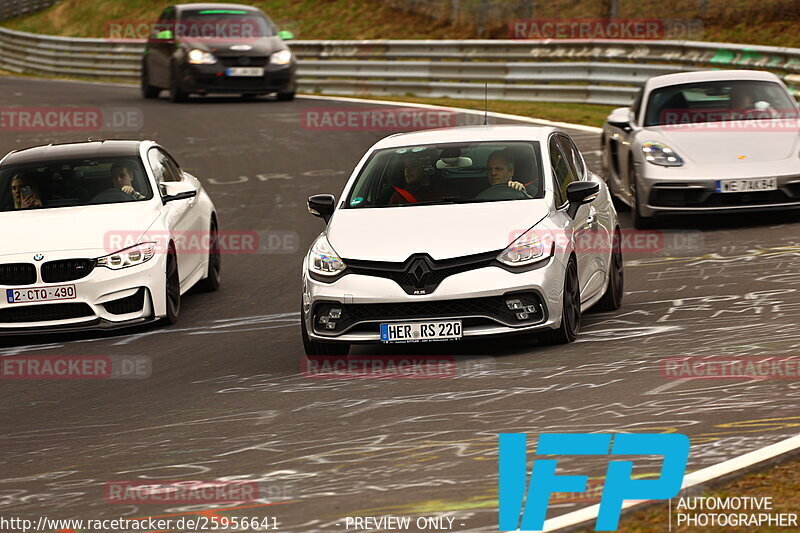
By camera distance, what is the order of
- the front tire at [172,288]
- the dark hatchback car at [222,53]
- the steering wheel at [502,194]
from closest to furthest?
the steering wheel at [502,194], the front tire at [172,288], the dark hatchback car at [222,53]

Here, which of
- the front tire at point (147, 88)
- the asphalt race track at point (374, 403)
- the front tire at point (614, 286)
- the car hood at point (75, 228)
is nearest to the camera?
the asphalt race track at point (374, 403)

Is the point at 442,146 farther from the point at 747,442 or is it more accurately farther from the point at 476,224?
the point at 747,442

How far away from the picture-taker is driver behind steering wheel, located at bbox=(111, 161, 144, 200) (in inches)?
488

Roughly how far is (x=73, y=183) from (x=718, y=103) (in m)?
6.98

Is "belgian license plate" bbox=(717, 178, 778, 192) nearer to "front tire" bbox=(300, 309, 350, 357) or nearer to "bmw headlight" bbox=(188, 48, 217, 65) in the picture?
"front tire" bbox=(300, 309, 350, 357)

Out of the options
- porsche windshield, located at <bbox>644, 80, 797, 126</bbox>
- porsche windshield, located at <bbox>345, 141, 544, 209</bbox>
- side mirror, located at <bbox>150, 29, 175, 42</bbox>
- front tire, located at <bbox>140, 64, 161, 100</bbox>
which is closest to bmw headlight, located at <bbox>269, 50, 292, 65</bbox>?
side mirror, located at <bbox>150, 29, 175, 42</bbox>

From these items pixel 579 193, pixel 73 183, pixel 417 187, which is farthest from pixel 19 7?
pixel 579 193

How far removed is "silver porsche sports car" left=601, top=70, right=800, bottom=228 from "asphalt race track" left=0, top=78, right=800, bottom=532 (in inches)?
19.6

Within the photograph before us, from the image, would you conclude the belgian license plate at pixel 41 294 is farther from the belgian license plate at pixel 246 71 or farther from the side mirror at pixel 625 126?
the belgian license plate at pixel 246 71

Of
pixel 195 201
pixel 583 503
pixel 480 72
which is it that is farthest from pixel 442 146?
pixel 480 72

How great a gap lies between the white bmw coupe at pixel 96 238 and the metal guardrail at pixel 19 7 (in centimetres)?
4673

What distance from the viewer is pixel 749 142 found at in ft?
47.6

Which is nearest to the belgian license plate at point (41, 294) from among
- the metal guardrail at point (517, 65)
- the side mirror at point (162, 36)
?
the metal guardrail at point (517, 65)

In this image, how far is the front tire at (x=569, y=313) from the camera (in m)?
9.48
